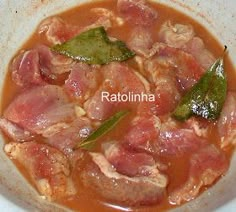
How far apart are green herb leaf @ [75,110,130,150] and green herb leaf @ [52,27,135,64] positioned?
346 mm

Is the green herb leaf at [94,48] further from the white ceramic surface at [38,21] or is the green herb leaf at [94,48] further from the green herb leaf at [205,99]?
the green herb leaf at [205,99]

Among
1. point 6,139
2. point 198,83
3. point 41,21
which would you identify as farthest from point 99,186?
point 41,21

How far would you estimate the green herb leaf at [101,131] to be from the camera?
2424 millimetres

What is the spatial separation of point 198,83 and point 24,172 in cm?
97

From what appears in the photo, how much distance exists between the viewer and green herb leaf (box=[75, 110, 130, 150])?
2.42m

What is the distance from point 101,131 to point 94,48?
0.52m

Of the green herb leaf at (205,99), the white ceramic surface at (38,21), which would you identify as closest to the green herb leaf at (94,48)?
the white ceramic surface at (38,21)

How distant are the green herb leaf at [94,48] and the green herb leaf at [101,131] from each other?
0.35 meters

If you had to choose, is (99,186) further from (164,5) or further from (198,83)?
(164,5)

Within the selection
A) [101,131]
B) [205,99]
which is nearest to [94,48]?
[101,131]

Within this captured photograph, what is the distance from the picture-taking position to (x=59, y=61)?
2.74 meters

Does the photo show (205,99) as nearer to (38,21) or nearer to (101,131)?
(101,131)

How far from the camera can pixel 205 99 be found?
8.34 ft

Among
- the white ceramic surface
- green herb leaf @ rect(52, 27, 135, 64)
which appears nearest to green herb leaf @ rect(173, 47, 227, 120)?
the white ceramic surface
